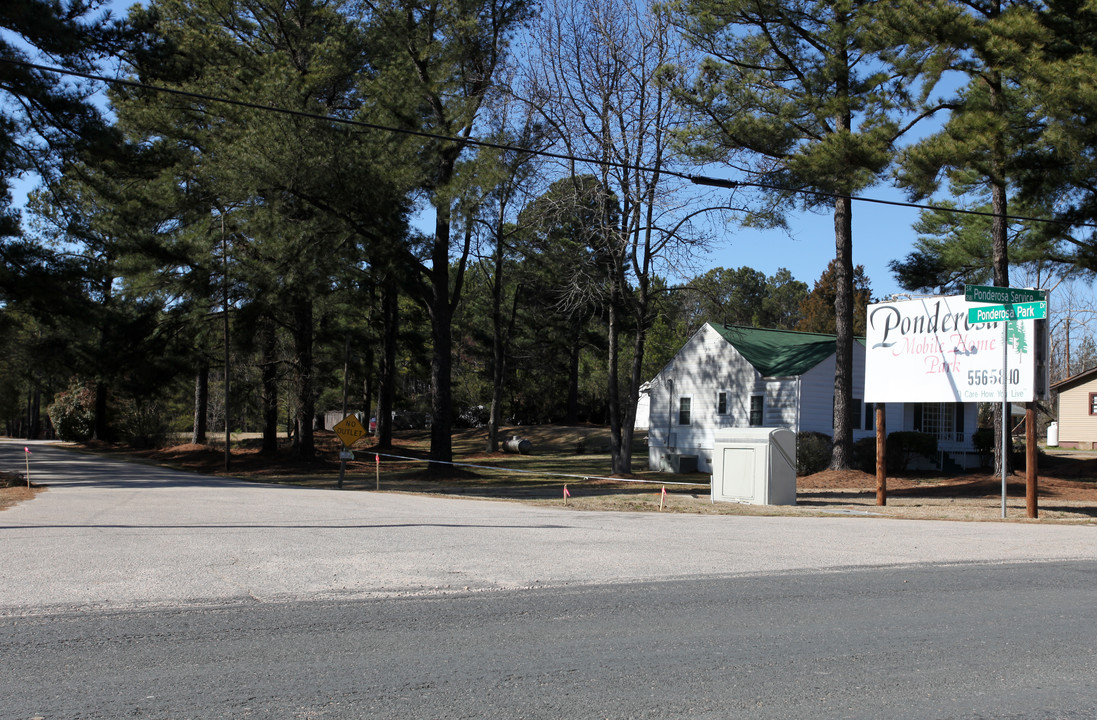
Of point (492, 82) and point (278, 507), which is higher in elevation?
point (492, 82)

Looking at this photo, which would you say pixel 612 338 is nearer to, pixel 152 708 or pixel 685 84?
pixel 685 84

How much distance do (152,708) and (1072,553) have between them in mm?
11428

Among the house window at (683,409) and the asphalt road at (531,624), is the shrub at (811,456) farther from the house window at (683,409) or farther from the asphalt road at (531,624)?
the asphalt road at (531,624)

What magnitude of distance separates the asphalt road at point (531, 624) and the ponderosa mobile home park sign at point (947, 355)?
530 centimetres

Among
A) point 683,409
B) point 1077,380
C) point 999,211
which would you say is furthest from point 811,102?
point 1077,380

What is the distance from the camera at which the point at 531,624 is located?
6.91 metres

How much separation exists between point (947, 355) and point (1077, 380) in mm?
38458

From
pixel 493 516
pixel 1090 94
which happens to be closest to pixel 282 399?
pixel 493 516

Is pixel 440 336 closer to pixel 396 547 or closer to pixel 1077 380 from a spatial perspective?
pixel 396 547

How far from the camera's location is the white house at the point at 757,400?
33500mm

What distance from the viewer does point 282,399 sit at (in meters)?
49.2

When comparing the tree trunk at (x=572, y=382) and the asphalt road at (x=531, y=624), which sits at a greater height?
the tree trunk at (x=572, y=382)

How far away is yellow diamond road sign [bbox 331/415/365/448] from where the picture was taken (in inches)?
940

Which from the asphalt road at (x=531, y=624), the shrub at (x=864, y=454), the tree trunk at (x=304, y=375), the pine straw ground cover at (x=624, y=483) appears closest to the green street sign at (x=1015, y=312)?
the pine straw ground cover at (x=624, y=483)
